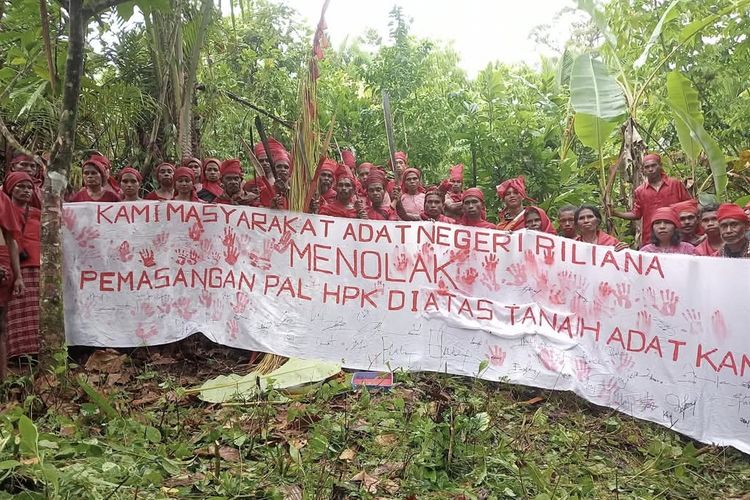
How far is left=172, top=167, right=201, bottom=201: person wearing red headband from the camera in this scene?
5348 millimetres

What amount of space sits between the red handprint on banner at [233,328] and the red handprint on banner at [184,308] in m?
0.28

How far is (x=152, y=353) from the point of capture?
197 inches

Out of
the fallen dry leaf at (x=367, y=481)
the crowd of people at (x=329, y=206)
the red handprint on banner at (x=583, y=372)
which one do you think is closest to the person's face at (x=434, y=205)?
the crowd of people at (x=329, y=206)

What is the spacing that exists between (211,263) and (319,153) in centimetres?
110

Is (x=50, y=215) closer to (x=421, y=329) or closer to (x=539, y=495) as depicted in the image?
(x=421, y=329)

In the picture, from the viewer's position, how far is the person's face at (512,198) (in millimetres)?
5848

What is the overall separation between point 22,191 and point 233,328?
5.48 ft

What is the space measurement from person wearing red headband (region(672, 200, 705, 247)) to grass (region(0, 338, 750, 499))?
1431mm

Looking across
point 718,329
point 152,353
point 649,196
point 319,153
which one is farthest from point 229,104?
point 718,329

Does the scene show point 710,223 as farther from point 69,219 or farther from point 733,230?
point 69,219

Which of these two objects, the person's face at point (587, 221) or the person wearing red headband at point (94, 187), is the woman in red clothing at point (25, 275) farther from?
the person's face at point (587, 221)

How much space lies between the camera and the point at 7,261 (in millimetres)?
4320

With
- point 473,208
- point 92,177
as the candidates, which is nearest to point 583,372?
point 473,208

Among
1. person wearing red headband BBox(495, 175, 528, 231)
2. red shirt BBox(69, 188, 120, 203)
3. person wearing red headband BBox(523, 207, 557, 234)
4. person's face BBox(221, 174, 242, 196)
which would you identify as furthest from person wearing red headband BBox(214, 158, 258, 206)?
person wearing red headband BBox(523, 207, 557, 234)
